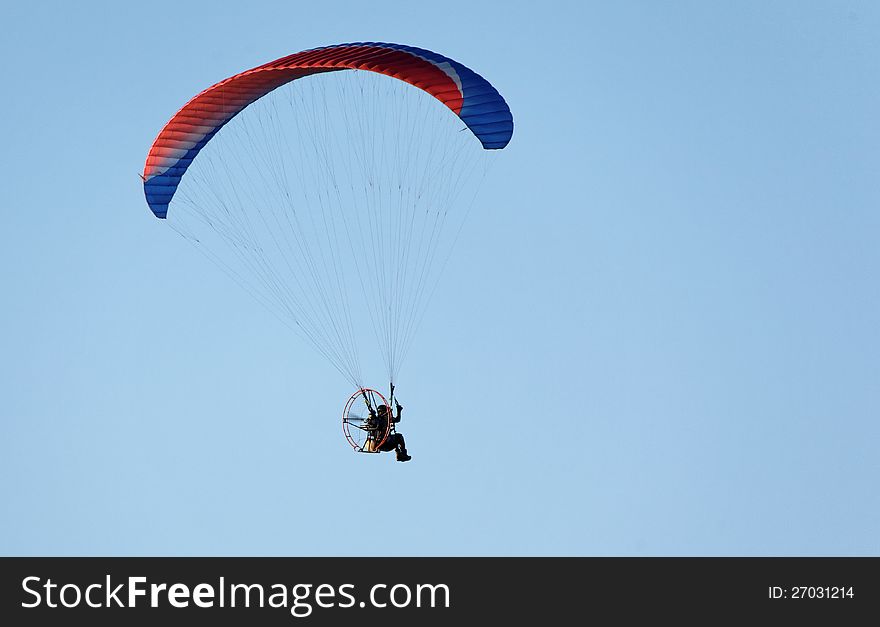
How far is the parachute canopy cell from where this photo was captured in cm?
2561

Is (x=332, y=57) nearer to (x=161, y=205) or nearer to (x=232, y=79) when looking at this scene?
(x=232, y=79)

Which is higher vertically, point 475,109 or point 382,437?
point 475,109

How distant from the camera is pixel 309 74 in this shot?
27.0 meters

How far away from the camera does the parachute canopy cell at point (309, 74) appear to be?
25.6 metres
